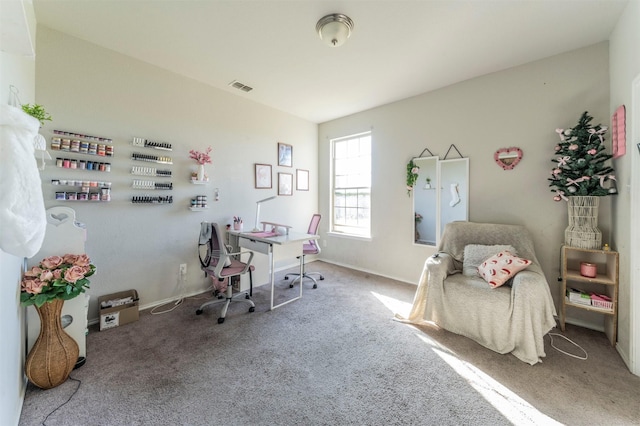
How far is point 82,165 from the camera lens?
7.55 ft

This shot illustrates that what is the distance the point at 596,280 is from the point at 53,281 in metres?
4.18

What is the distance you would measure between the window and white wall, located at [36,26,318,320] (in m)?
1.58

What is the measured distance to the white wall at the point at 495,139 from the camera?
2393 millimetres

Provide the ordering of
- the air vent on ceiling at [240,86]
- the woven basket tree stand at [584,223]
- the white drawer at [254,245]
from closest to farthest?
1. the woven basket tree stand at [584,223]
2. the white drawer at [254,245]
3. the air vent on ceiling at [240,86]

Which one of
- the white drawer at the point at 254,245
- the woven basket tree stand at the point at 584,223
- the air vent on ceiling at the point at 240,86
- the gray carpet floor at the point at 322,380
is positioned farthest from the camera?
the air vent on ceiling at the point at 240,86

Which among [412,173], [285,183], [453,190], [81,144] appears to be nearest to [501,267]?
[453,190]

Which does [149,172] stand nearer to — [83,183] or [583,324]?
[83,183]

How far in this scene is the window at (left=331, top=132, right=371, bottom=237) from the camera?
13.8ft

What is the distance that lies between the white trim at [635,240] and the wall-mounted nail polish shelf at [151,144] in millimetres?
4250

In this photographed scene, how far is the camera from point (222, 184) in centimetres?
337

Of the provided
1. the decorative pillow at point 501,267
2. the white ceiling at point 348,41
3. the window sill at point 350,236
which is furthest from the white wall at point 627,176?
the window sill at point 350,236

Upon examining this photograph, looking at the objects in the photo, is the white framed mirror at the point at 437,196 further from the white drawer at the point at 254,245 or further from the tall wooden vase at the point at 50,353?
the tall wooden vase at the point at 50,353

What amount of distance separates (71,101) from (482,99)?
14.5ft

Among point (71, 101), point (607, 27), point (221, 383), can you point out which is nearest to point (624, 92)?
point (607, 27)
